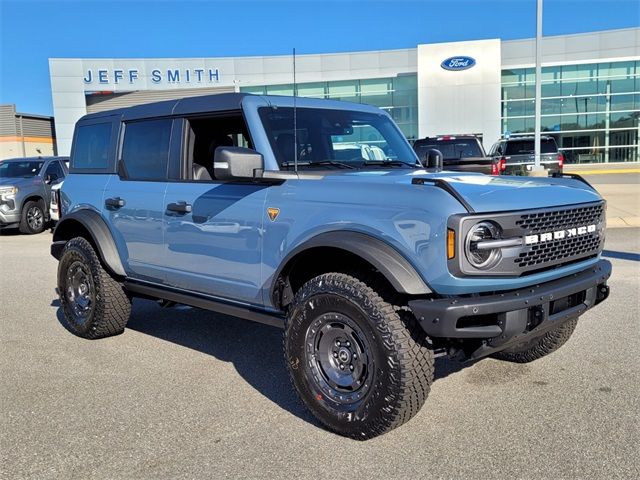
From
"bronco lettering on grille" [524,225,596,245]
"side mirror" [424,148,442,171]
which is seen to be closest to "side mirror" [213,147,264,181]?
"bronco lettering on grille" [524,225,596,245]

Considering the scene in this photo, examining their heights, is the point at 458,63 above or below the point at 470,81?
above

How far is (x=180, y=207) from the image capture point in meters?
4.44

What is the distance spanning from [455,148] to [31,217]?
1072 centimetres

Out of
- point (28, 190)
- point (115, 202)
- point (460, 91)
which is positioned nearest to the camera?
point (115, 202)

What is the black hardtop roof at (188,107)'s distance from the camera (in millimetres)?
4286

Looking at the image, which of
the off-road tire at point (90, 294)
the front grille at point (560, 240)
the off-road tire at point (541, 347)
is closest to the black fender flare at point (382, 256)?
the front grille at point (560, 240)

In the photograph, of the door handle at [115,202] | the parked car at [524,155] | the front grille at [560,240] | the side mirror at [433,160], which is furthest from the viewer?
the parked car at [524,155]

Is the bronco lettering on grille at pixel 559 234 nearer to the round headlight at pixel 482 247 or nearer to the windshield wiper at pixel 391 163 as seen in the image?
the round headlight at pixel 482 247

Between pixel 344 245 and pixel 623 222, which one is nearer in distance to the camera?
pixel 344 245

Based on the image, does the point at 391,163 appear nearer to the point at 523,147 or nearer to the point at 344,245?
the point at 344,245

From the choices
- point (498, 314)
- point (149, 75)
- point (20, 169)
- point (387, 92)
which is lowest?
point (498, 314)

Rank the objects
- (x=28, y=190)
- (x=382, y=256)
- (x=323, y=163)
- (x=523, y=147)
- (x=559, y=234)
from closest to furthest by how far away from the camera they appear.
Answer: (x=382, y=256) < (x=559, y=234) < (x=323, y=163) < (x=28, y=190) < (x=523, y=147)

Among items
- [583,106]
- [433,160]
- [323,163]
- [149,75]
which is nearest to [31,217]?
[433,160]

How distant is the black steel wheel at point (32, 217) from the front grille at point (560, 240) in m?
14.5
